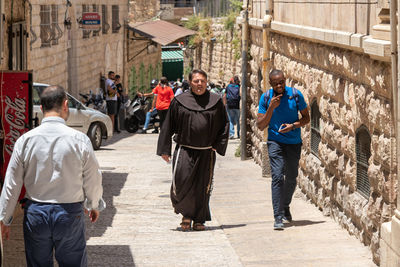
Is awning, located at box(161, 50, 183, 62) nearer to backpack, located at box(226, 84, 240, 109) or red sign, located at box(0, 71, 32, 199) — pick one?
backpack, located at box(226, 84, 240, 109)

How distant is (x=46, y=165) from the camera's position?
5.66m

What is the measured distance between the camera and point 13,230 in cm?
945

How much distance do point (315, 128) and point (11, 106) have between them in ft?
A: 13.9

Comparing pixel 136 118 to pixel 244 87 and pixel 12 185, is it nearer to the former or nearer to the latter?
pixel 244 87

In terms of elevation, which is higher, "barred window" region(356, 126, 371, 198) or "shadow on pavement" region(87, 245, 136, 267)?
"barred window" region(356, 126, 371, 198)

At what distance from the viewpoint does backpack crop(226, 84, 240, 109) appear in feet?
69.0

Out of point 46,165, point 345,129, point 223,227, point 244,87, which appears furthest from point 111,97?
point 46,165

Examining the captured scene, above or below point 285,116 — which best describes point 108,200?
below

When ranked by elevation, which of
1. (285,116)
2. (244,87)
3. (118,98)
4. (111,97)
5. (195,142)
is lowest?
(118,98)

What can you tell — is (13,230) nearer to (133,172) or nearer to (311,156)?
(311,156)

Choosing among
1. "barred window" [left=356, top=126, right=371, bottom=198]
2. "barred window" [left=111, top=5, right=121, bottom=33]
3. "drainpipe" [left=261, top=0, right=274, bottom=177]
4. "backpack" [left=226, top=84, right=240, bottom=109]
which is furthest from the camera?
"barred window" [left=111, top=5, right=121, bottom=33]

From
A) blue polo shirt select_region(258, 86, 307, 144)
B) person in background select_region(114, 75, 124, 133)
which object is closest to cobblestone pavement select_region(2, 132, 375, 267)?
blue polo shirt select_region(258, 86, 307, 144)

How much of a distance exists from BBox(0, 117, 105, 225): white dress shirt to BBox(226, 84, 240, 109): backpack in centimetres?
1539

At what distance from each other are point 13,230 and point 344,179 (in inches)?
140
